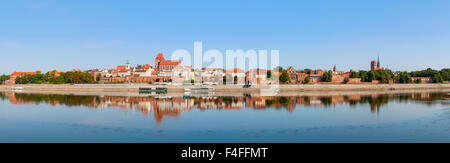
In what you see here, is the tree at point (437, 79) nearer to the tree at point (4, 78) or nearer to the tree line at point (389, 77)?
the tree line at point (389, 77)

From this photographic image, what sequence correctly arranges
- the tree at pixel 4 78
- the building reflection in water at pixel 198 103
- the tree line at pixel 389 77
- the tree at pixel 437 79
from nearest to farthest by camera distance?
the building reflection in water at pixel 198 103
the tree line at pixel 389 77
the tree at pixel 437 79
the tree at pixel 4 78

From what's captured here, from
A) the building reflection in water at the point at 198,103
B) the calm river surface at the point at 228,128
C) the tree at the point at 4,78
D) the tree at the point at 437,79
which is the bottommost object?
the calm river surface at the point at 228,128

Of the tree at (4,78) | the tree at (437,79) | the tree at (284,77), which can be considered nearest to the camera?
the tree at (284,77)

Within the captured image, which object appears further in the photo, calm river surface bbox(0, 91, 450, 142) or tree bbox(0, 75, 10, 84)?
tree bbox(0, 75, 10, 84)

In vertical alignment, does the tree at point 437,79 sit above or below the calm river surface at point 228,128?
above

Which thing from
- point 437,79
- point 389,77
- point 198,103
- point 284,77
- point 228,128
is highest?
point 389,77

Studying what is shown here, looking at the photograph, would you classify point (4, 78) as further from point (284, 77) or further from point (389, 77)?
point (389, 77)

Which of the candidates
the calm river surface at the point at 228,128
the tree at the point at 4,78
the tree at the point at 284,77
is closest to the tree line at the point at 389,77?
the tree at the point at 284,77

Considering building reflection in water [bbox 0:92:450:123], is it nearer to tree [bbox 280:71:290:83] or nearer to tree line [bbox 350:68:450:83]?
tree [bbox 280:71:290:83]

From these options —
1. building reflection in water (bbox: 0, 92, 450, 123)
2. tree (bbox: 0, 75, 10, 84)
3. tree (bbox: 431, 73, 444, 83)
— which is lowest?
building reflection in water (bbox: 0, 92, 450, 123)

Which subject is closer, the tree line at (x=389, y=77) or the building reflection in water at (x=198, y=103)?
the building reflection in water at (x=198, y=103)

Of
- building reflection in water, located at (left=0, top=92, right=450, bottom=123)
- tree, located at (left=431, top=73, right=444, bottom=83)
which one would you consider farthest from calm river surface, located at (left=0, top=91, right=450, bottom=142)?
tree, located at (left=431, top=73, right=444, bottom=83)

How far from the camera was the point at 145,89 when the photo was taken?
5347 cm

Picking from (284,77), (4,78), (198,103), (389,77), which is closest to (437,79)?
(389,77)
